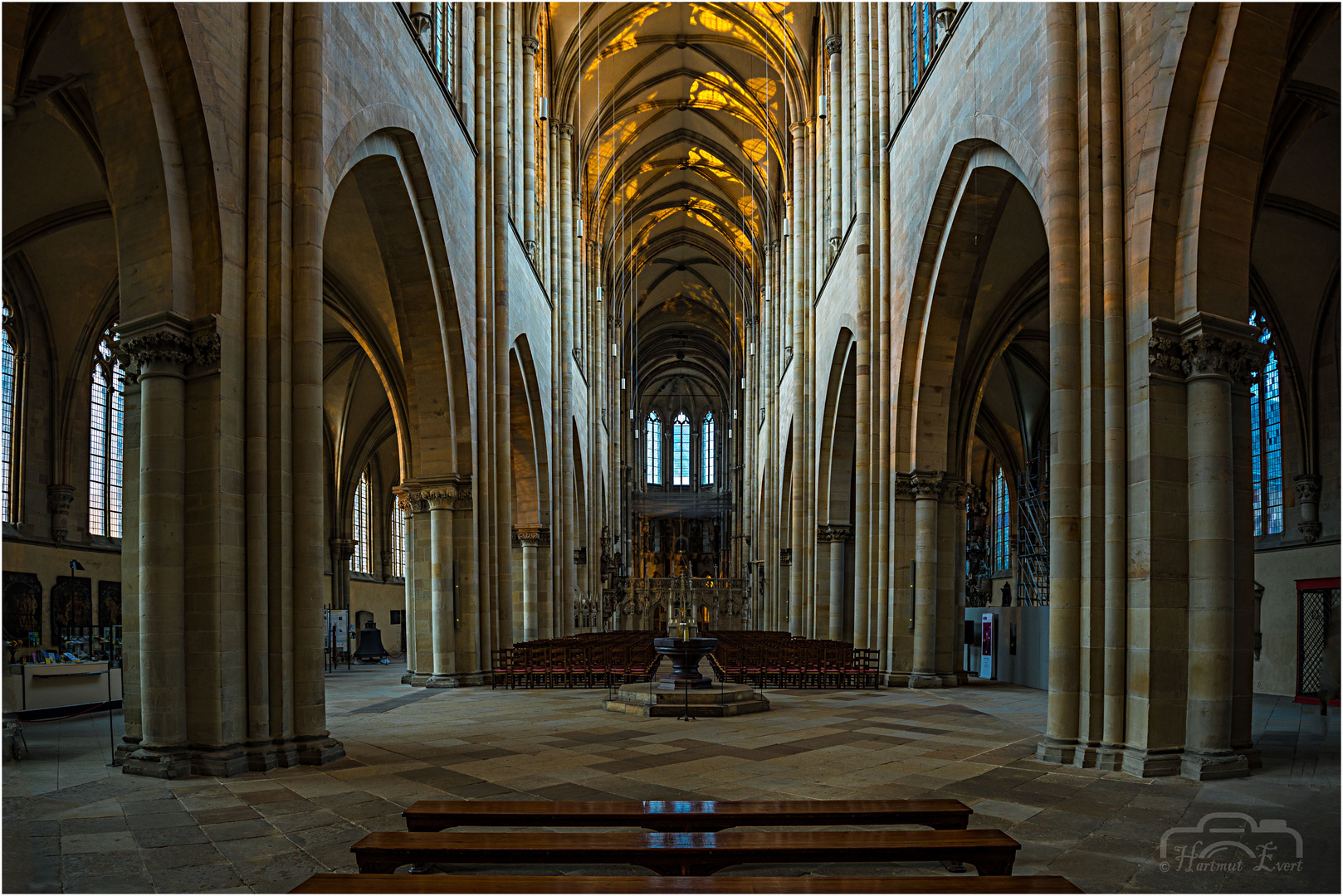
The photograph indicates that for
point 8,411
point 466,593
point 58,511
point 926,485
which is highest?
point 8,411

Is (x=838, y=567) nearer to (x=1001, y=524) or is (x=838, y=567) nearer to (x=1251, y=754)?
(x=1001, y=524)

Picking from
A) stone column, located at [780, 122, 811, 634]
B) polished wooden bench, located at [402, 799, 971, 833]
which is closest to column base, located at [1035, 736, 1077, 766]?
polished wooden bench, located at [402, 799, 971, 833]

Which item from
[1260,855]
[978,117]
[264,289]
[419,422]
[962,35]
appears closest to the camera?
[1260,855]

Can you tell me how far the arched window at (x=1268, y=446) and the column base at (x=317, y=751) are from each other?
1912 centimetres

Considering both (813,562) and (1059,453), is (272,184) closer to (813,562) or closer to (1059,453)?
(1059,453)

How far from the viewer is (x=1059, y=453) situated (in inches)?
410

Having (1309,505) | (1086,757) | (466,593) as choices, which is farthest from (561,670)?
(1309,505)

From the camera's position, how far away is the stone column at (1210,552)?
9266mm

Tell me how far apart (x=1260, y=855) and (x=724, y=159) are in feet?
142

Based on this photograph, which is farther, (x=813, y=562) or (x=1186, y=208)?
(x=813, y=562)

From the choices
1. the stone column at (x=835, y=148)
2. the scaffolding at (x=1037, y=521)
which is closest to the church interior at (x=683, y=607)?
the stone column at (x=835, y=148)

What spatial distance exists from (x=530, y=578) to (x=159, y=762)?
875 inches

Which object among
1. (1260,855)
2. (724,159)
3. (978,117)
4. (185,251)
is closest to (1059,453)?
(1260,855)

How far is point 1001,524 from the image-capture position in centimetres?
3962
